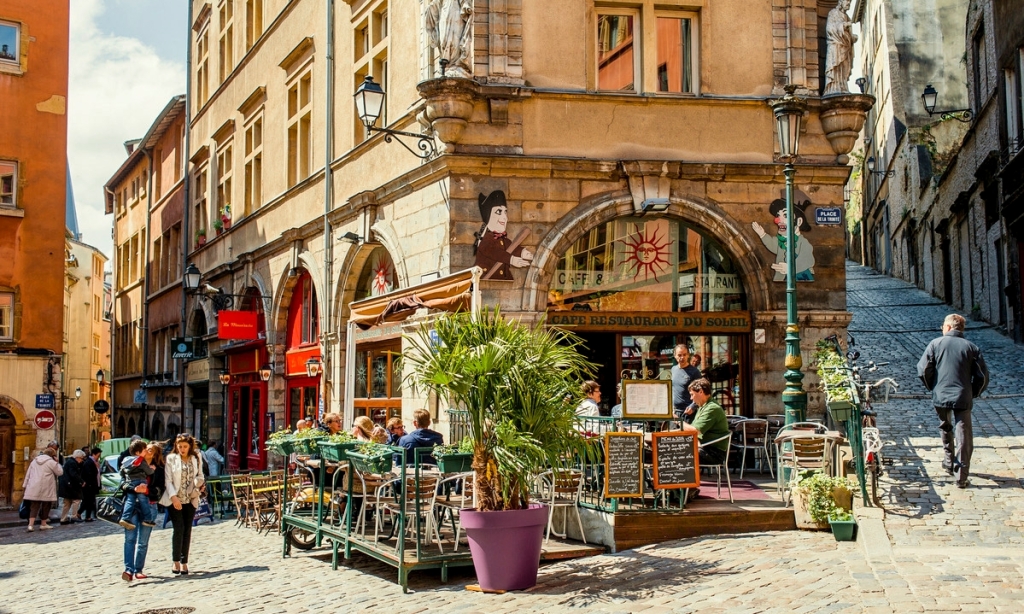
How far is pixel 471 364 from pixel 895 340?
50.7 ft

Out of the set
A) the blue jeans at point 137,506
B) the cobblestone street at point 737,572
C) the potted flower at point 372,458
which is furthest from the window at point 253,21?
the potted flower at point 372,458

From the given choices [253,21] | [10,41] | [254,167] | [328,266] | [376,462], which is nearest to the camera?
[376,462]

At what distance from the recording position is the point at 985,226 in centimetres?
2530

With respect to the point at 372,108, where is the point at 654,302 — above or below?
below

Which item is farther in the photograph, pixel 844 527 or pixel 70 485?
pixel 70 485

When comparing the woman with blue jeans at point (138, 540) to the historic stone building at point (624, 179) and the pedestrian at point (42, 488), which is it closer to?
the historic stone building at point (624, 179)

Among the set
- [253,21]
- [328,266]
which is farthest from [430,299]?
[253,21]

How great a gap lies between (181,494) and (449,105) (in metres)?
5.90

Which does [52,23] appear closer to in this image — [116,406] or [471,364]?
[116,406]

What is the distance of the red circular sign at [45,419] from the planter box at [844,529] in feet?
67.8

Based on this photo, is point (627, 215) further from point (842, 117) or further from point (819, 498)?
point (819, 498)

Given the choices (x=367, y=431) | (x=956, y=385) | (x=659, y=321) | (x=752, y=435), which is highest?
(x=659, y=321)

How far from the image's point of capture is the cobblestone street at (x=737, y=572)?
7980 millimetres

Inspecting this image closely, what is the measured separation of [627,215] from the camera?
14.8m
